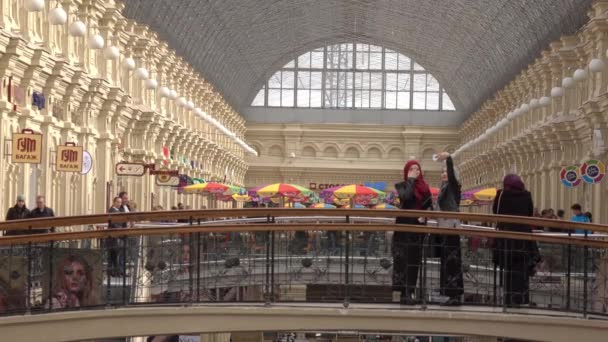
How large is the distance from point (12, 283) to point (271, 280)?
10.6ft

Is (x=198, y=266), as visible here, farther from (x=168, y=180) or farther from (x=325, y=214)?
(x=168, y=180)

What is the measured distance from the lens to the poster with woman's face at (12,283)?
15062 millimetres

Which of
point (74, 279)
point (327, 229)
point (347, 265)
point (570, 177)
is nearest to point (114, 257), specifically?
point (74, 279)

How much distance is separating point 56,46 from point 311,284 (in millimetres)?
18916

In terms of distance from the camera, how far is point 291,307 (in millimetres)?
15688

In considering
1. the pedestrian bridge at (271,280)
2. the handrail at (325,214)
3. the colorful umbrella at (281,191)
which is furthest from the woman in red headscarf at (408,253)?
the colorful umbrella at (281,191)

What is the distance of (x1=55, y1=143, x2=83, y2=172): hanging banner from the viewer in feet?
88.2

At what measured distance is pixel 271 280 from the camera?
16.0 metres

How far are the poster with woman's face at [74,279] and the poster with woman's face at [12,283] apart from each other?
29 centimetres

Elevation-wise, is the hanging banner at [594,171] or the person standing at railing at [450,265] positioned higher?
the hanging banner at [594,171]

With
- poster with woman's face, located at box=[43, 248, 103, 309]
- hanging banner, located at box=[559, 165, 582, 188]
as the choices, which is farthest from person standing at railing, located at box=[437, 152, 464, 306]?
hanging banner, located at box=[559, 165, 582, 188]

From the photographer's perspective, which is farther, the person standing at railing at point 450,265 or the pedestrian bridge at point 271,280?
the person standing at railing at point 450,265

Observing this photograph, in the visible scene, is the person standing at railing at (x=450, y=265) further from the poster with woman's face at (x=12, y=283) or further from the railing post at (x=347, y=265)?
the poster with woman's face at (x=12, y=283)

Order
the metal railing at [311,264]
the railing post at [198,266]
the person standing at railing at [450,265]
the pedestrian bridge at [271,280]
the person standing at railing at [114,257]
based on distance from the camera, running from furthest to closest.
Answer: the railing post at [198,266]
the person standing at railing at [450,265]
the person standing at railing at [114,257]
the metal railing at [311,264]
the pedestrian bridge at [271,280]
